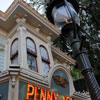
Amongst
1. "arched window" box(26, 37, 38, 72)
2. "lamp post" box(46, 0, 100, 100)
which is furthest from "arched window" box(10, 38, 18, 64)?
"lamp post" box(46, 0, 100, 100)

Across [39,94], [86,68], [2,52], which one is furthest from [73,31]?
[2,52]

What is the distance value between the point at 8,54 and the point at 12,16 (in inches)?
82.3

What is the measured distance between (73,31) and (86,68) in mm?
620

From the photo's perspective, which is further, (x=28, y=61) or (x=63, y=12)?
(x=28, y=61)

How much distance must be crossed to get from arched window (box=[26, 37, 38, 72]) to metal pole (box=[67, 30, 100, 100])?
15.8 ft

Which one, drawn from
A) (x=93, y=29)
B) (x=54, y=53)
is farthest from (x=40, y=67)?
(x=93, y=29)

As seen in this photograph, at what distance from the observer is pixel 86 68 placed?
1.91 metres

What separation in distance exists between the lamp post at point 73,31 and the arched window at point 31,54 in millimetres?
4422

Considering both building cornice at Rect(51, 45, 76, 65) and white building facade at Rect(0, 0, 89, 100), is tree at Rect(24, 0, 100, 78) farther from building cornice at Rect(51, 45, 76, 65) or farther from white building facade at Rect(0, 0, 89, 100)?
white building facade at Rect(0, 0, 89, 100)

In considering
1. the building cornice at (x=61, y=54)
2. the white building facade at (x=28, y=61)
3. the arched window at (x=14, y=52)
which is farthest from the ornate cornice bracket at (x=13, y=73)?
the building cornice at (x=61, y=54)

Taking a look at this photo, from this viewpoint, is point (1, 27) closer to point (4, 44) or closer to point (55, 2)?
point (4, 44)

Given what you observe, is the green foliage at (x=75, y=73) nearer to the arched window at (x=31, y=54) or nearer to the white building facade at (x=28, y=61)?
the white building facade at (x=28, y=61)

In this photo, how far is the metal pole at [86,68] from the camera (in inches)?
67.8

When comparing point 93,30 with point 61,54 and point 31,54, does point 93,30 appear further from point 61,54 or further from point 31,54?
point 31,54
